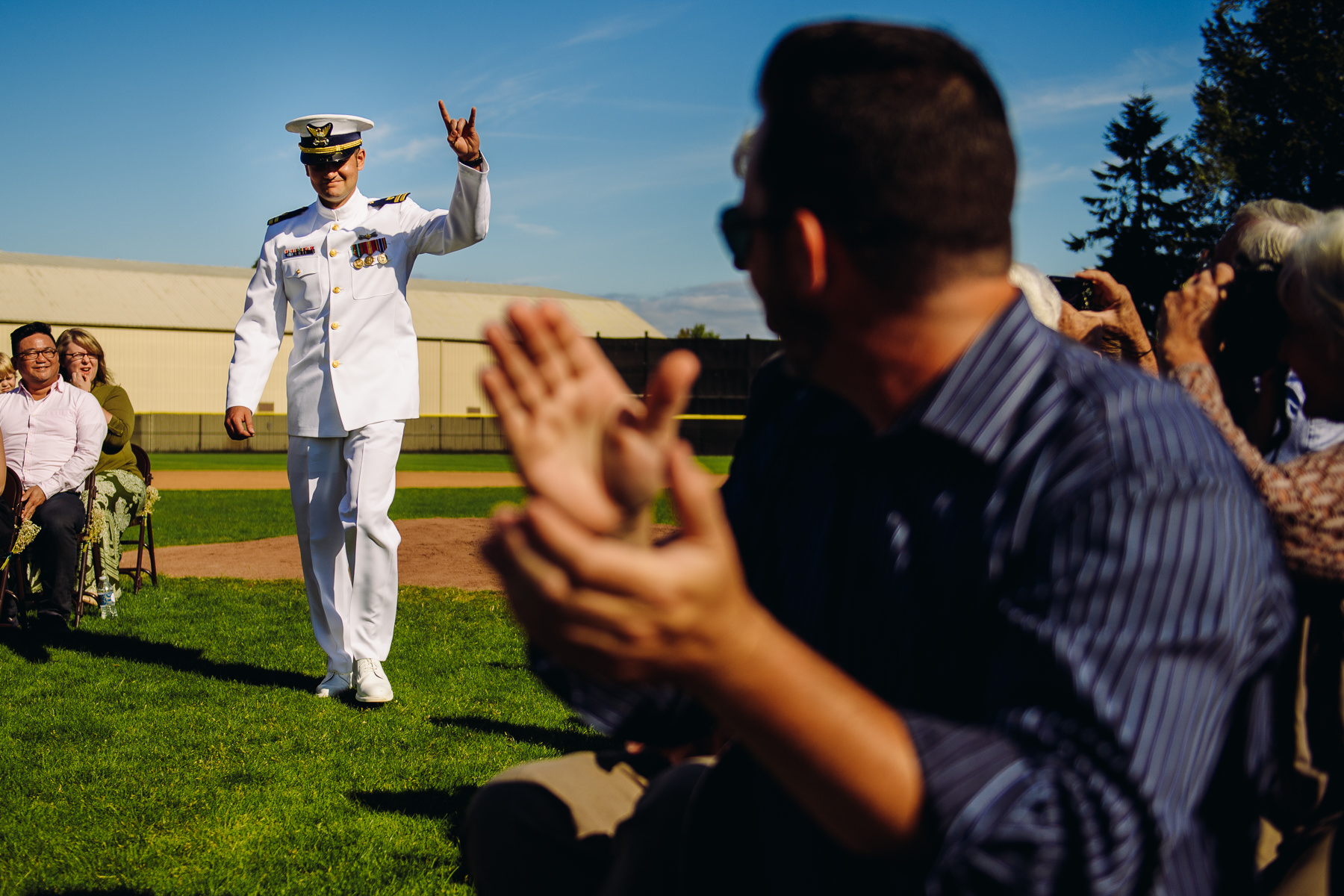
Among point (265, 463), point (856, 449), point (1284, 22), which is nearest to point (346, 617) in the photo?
point (856, 449)

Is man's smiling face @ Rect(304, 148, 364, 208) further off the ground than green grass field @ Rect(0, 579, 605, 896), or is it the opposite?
man's smiling face @ Rect(304, 148, 364, 208)

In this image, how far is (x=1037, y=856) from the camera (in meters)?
0.98

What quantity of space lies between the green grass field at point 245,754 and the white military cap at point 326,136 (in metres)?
2.62

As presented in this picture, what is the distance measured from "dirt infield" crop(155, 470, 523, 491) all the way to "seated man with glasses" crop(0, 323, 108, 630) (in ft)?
34.6

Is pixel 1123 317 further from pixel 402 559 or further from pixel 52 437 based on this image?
pixel 402 559

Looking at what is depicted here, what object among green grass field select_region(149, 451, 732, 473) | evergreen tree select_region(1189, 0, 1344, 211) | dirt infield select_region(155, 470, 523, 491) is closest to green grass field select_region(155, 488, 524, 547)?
dirt infield select_region(155, 470, 523, 491)

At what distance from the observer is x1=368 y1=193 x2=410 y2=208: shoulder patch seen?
17.0 feet

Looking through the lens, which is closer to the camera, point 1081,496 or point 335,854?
point 1081,496

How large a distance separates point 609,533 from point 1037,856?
1.68 ft

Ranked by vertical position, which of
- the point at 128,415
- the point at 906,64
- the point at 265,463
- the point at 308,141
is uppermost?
the point at 308,141

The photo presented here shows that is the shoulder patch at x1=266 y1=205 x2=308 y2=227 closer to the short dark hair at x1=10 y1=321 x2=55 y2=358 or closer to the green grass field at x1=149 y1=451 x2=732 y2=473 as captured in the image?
the short dark hair at x1=10 y1=321 x2=55 y2=358

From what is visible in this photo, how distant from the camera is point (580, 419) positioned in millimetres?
935

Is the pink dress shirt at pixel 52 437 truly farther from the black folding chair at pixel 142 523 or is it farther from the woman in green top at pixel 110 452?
the black folding chair at pixel 142 523

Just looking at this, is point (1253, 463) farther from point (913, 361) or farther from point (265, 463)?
Answer: point (265, 463)
